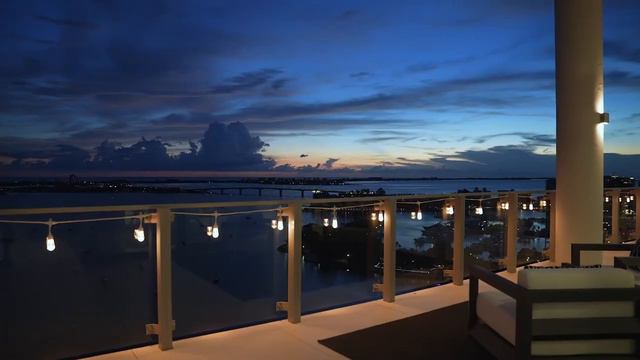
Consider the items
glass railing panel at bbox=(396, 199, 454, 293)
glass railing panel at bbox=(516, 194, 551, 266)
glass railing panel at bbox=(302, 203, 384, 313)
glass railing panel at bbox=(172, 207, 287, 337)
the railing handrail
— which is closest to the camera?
the railing handrail

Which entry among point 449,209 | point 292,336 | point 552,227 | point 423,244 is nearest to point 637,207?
point 552,227

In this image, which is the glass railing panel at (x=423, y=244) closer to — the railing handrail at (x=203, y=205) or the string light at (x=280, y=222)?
the railing handrail at (x=203, y=205)

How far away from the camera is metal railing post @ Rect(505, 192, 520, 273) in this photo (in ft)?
21.8

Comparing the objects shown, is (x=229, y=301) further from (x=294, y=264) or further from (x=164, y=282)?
(x=164, y=282)

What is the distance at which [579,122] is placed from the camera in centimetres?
616

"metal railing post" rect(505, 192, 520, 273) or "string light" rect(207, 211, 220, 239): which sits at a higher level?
"string light" rect(207, 211, 220, 239)

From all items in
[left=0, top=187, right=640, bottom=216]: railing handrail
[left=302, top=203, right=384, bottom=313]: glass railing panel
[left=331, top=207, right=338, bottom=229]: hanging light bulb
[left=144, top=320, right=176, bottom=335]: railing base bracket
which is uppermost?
[left=0, top=187, right=640, bottom=216]: railing handrail

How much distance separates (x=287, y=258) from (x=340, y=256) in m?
1.41

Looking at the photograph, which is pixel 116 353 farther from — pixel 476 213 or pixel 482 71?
pixel 482 71

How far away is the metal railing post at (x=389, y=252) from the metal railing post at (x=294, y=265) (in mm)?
1162

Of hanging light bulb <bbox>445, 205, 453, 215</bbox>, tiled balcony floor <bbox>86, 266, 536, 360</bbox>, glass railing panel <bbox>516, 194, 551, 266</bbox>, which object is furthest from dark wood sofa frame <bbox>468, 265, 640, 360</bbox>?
glass railing panel <bbox>516, 194, 551, 266</bbox>

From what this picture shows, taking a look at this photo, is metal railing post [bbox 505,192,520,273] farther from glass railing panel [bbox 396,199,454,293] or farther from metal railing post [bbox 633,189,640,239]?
metal railing post [bbox 633,189,640,239]

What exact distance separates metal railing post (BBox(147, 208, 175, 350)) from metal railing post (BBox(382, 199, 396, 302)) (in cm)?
239

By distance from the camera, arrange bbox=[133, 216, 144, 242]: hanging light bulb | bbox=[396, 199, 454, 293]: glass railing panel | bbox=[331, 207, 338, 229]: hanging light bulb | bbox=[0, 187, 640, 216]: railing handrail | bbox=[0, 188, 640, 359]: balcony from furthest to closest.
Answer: bbox=[396, 199, 454, 293]: glass railing panel, bbox=[331, 207, 338, 229]: hanging light bulb, bbox=[0, 188, 640, 359]: balcony, bbox=[133, 216, 144, 242]: hanging light bulb, bbox=[0, 187, 640, 216]: railing handrail
